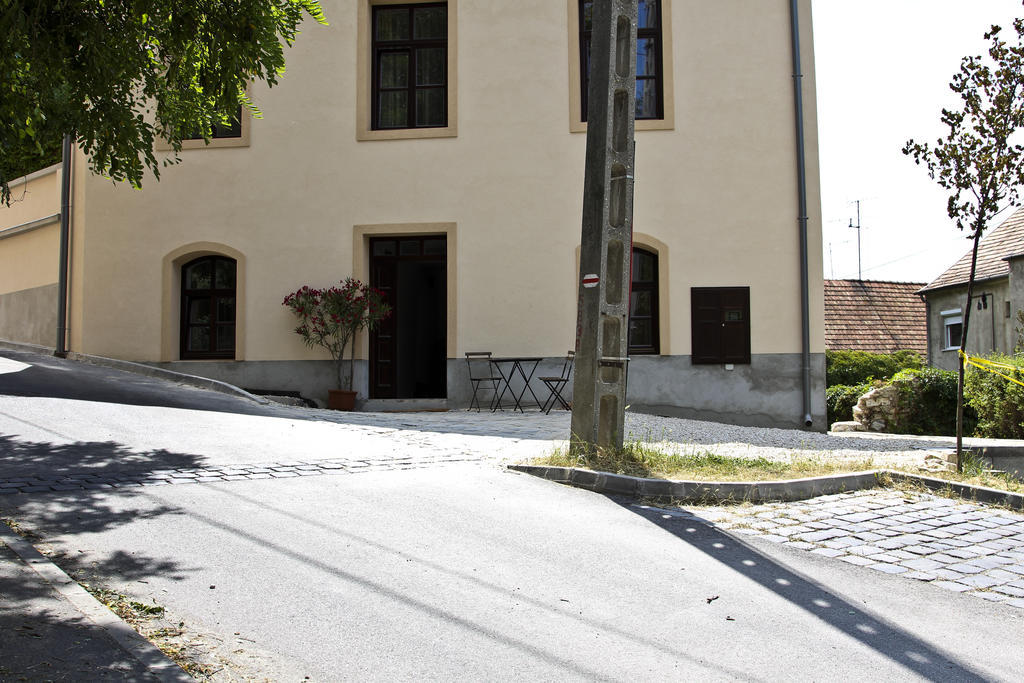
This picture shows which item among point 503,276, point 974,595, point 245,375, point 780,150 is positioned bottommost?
point 974,595

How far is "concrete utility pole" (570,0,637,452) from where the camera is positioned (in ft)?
23.8

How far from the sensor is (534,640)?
3.65m

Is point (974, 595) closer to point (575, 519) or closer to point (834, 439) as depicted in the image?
point (575, 519)

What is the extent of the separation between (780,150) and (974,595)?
10710 millimetres

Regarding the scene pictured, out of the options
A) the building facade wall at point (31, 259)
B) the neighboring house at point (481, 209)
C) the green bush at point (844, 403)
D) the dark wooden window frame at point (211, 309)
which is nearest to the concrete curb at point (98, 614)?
the neighboring house at point (481, 209)

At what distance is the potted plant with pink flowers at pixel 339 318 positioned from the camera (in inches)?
543

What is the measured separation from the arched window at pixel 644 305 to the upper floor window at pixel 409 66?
4190 millimetres

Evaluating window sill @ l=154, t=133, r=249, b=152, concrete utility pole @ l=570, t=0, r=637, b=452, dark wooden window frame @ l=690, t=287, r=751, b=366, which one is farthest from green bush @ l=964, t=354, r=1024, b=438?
window sill @ l=154, t=133, r=249, b=152

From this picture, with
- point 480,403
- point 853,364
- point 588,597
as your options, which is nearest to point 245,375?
point 480,403

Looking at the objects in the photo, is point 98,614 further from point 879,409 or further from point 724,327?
point 879,409

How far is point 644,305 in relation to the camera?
46.5 feet

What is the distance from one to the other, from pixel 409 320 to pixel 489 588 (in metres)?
12.7

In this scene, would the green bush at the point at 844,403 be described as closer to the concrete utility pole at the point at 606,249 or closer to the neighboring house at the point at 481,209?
the neighboring house at the point at 481,209

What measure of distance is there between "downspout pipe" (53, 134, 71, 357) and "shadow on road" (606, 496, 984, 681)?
1271 cm
